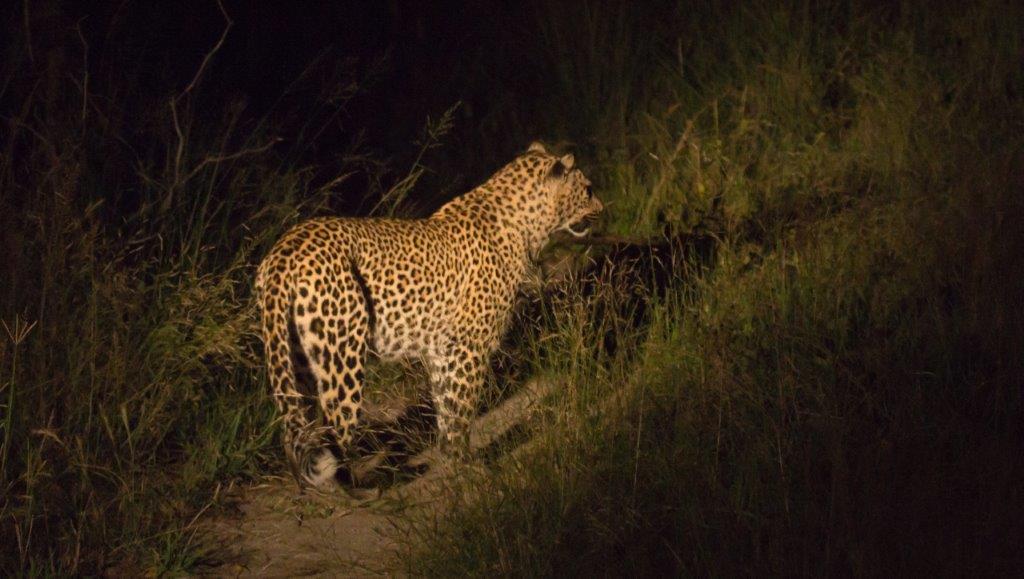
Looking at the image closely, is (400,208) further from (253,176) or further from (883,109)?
(883,109)

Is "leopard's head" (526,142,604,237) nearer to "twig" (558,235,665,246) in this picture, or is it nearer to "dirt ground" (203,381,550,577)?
"twig" (558,235,665,246)

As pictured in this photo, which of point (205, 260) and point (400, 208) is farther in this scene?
point (400, 208)

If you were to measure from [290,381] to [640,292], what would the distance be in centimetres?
218

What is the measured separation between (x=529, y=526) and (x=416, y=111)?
579 centimetres

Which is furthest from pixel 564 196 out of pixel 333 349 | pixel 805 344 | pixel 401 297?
pixel 333 349

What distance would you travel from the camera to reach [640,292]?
655 cm

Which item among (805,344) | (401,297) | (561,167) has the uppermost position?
(561,167)

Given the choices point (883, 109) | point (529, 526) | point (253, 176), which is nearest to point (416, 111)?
point (253, 176)

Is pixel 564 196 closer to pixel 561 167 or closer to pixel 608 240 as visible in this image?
pixel 561 167

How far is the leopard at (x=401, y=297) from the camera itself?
200 inches

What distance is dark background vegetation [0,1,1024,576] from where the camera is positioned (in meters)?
4.29

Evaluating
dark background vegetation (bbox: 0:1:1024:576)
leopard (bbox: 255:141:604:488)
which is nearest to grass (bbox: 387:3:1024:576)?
dark background vegetation (bbox: 0:1:1024:576)

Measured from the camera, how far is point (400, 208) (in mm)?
7734

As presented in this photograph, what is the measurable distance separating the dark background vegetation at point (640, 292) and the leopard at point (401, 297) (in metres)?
0.34
